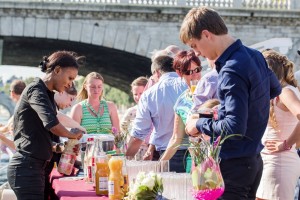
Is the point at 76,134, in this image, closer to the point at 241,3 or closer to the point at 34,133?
the point at 34,133

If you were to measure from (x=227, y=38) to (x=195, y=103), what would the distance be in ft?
2.24

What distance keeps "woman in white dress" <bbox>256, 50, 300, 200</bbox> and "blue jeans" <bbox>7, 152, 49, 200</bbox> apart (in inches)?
48.0

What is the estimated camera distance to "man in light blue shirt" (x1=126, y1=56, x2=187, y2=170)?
5.57 m

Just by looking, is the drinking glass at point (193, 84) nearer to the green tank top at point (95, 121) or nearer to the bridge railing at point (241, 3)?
the green tank top at point (95, 121)

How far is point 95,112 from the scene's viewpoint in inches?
290

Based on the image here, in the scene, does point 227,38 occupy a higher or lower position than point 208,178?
higher

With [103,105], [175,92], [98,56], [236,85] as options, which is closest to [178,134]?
[175,92]

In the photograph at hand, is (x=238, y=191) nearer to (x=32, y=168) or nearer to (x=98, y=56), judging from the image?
(x=32, y=168)

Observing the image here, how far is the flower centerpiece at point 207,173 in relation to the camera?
331 centimetres

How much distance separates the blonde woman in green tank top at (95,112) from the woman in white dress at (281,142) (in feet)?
7.99

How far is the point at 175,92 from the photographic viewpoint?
18.4 ft

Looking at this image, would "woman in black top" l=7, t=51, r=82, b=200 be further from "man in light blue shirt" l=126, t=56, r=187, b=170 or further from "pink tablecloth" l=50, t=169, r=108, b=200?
"man in light blue shirt" l=126, t=56, r=187, b=170

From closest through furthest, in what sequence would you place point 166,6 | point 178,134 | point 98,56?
point 178,134 → point 166,6 → point 98,56

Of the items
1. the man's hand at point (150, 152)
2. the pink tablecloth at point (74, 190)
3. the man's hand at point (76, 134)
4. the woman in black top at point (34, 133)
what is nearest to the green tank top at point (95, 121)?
the man's hand at point (150, 152)
